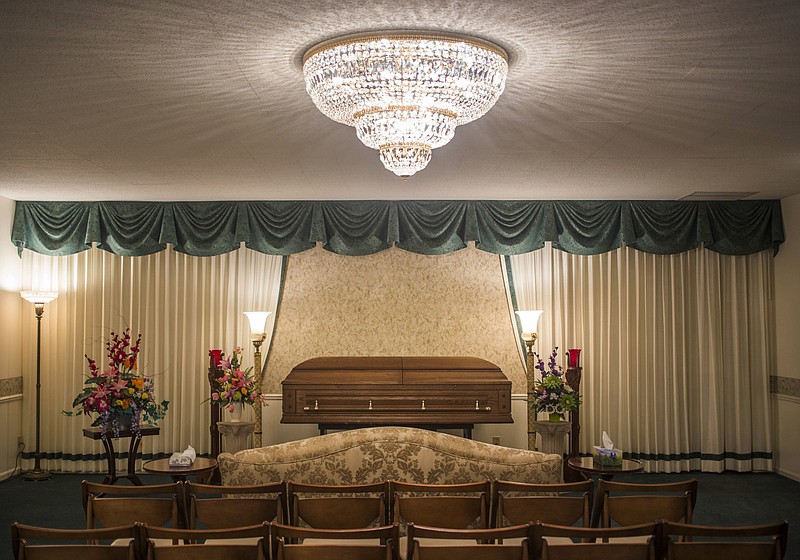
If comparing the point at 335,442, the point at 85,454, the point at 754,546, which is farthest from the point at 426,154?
the point at 85,454

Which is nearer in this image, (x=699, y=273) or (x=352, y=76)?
(x=352, y=76)

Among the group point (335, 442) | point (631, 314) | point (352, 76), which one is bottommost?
point (335, 442)

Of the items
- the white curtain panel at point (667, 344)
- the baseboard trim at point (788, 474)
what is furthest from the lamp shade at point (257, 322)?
the baseboard trim at point (788, 474)

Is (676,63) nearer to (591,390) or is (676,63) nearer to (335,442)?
(335,442)

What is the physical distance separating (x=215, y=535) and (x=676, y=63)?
2.87 m

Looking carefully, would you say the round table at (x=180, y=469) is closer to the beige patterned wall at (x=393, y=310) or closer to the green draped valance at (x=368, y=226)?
the beige patterned wall at (x=393, y=310)

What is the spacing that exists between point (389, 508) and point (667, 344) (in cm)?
520

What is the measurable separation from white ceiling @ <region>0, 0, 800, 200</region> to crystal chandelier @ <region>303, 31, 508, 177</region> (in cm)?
8

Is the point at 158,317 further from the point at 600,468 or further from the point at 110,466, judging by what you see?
the point at 600,468

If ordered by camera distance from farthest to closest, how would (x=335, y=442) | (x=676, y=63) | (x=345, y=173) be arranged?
1. (x=345, y=173)
2. (x=335, y=442)
3. (x=676, y=63)

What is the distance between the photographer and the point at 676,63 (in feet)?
11.8

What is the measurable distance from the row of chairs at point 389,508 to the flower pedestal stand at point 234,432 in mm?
3131

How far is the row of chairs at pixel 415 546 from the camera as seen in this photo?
116 inches

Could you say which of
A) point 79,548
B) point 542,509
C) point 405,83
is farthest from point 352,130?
point 79,548
